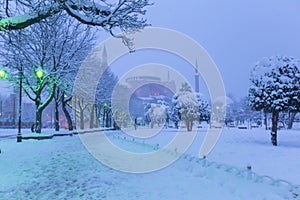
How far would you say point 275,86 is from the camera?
67.1 ft

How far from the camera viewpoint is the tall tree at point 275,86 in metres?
20.2

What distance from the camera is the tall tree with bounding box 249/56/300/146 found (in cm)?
2016

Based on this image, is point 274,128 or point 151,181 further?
point 274,128

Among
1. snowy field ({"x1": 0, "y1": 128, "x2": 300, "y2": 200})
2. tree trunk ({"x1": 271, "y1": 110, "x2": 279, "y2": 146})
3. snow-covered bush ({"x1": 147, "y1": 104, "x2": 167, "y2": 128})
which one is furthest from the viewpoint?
snow-covered bush ({"x1": 147, "y1": 104, "x2": 167, "y2": 128})

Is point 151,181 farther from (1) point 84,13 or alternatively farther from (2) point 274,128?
(2) point 274,128

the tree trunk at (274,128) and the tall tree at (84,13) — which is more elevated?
the tall tree at (84,13)

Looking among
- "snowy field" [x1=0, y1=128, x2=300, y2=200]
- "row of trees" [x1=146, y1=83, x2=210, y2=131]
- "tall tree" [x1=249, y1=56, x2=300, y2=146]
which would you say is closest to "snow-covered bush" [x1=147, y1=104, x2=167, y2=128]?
"row of trees" [x1=146, y1=83, x2=210, y2=131]

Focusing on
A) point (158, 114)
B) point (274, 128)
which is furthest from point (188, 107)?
point (158, 114)

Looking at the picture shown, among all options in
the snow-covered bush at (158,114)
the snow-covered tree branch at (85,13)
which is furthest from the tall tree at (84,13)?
the snow-covered bush at (158,114)

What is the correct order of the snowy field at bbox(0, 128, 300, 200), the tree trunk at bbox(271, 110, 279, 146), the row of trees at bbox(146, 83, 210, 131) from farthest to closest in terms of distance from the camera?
1. the row of trees at bbox(146, 83, 210, 131)
2. the tree trunk at bbox(271, 110, 279, 146)
3. the snowy field at bbox(0, 128, 300, 200)

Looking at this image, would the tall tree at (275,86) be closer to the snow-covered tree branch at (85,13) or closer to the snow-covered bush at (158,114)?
Answer: the snow-covered tree branch at (85,13)

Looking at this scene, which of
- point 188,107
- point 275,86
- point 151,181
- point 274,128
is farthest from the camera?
point 188,107

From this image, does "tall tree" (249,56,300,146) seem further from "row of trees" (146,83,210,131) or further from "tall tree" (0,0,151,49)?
"row of trees" (146,83,210,131)

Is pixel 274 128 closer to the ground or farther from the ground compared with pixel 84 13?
closer to the ground
